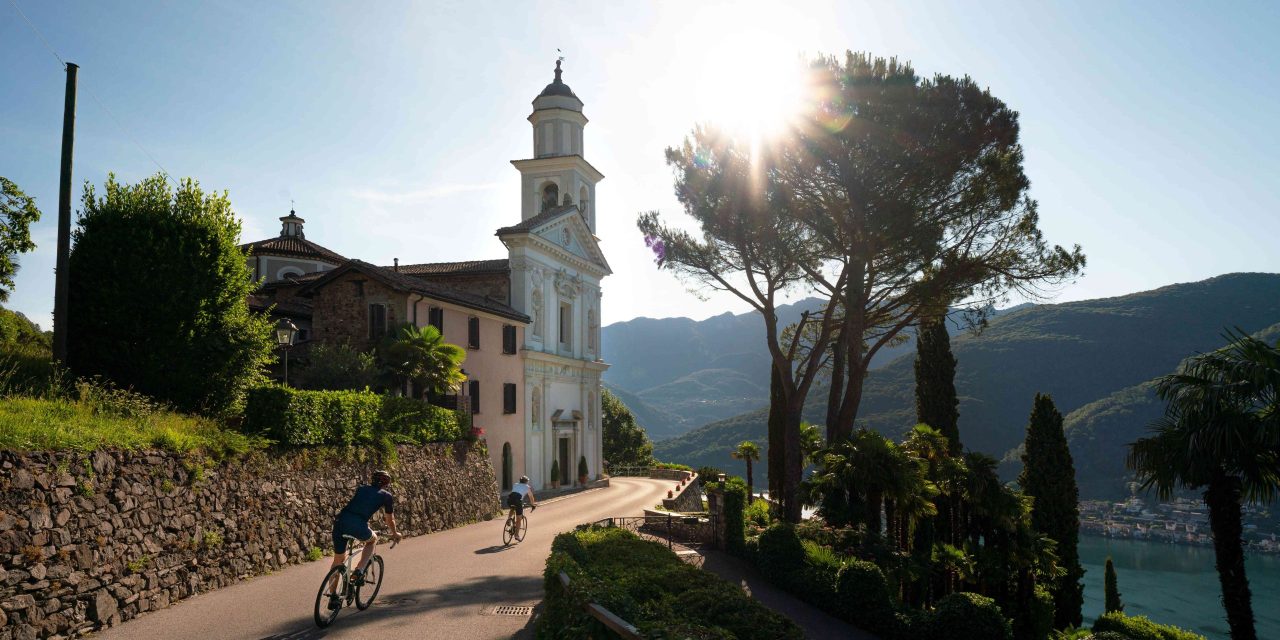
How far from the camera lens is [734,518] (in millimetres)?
19297

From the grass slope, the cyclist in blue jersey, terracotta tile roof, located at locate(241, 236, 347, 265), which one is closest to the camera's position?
the grass slope

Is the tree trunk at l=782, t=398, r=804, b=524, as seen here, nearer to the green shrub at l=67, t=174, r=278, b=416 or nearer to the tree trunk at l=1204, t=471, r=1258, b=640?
the tree trunk at l=1204, t=471, r=1258, b=640

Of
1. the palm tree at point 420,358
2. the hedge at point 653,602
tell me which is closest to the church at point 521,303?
the palm tree at point 420,358

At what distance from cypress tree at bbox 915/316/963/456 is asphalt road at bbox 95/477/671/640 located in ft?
48.7

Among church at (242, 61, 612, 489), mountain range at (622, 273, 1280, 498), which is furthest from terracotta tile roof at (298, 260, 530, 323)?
mountain range at (622, 273, 1280, 498)

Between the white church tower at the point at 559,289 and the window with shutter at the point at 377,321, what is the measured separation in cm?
1121

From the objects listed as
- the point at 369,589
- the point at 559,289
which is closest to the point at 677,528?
the point at 369,589

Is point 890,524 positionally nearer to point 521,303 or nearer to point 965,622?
point 965,622

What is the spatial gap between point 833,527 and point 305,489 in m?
12.2

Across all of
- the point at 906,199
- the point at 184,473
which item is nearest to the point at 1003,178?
the point at 906,199

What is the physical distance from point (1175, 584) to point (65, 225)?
6766 cm

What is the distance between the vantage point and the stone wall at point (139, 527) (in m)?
8.84

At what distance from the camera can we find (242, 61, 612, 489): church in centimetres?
2866

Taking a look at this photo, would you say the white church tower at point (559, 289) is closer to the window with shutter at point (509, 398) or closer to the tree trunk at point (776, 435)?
the window with shutter at point (509, 398)
